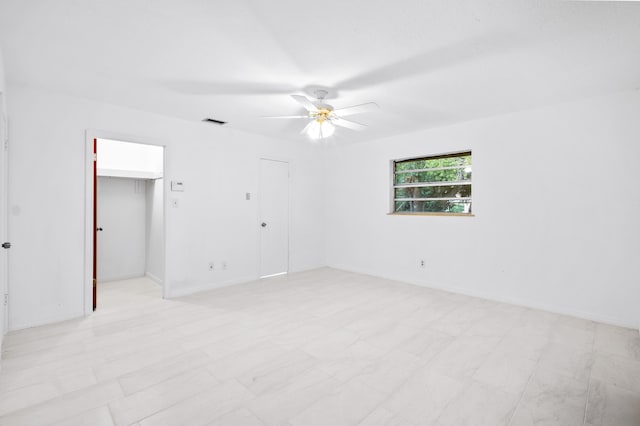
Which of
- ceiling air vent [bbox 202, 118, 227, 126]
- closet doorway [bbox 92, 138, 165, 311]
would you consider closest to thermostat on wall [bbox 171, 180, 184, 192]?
closet doorway [bbox 92, 138, 165, 311]

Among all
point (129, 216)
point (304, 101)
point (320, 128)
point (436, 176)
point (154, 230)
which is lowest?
point (154, 230)

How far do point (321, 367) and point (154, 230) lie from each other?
3.87 metres

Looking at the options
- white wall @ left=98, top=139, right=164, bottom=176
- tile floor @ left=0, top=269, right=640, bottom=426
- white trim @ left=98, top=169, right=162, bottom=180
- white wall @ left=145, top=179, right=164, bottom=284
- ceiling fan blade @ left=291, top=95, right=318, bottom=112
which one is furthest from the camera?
white wall @ left=98, top=139, right=164, bottom=176

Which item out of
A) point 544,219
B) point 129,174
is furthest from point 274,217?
point 544,219

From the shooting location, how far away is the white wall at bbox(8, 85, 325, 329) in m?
3.10

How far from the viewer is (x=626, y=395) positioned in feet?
6.56

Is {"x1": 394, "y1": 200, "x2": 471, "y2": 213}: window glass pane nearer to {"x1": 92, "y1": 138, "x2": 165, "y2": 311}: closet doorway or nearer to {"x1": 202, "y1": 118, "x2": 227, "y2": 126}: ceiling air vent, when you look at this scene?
{"x1": 202, "y1": 118, "x2": 227, "y2": 126}: ceiling air vent

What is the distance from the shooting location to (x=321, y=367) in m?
2.31

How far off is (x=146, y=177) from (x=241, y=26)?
362 cm

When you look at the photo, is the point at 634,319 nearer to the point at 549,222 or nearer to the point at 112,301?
the point at 549,222

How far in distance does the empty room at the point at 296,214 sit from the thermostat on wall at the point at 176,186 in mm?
75

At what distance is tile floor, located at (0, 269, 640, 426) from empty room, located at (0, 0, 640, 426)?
0.07 ft

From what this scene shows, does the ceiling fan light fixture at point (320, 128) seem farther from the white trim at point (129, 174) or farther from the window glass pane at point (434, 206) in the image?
the white trim at point (129, 174)

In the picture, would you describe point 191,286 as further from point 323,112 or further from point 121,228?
point 323,112
